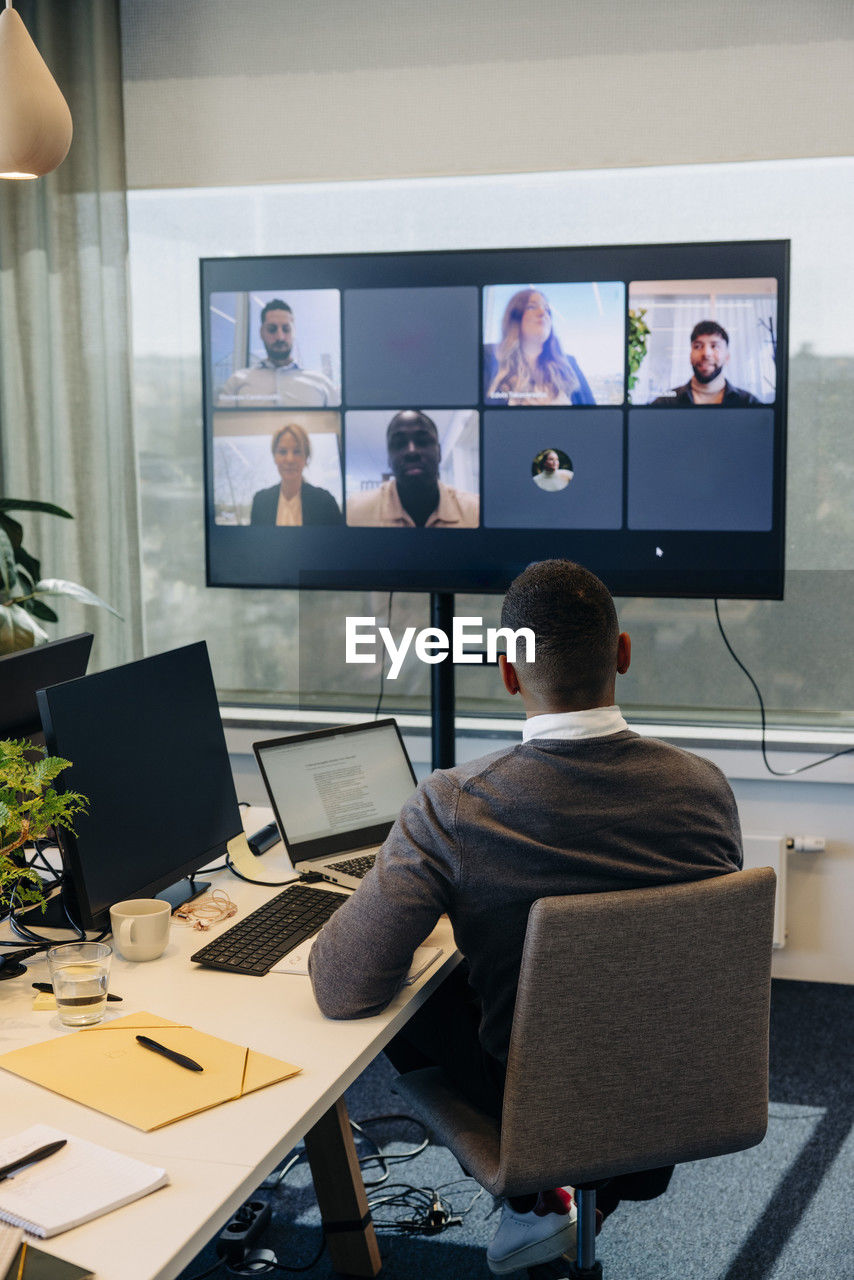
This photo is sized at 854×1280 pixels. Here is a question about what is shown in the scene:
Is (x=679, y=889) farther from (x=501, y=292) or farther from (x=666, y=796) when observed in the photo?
(x=501, y=292)

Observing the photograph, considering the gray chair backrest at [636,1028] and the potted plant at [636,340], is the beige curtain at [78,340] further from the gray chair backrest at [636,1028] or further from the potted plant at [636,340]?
the gray chair backrest at [636,1028]

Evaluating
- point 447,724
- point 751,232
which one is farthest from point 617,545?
point 751,232

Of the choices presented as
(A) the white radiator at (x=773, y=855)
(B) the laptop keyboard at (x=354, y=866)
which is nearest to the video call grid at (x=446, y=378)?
(A) the white radiator at (x=773, y=855)

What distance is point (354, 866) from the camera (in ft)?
6.92

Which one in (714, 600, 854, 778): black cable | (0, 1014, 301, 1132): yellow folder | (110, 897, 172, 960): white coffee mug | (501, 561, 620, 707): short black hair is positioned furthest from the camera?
(714, 600, 854, 778): black cable

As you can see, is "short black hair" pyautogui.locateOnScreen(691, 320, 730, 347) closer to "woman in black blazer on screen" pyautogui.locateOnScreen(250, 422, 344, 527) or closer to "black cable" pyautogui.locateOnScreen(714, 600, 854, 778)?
"black cable" pyautogui.locateOnScreen(714, 600, 854, 778)

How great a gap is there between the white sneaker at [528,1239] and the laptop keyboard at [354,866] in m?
0.59

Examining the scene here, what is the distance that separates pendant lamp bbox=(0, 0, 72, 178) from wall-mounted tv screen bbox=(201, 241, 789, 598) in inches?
45.1

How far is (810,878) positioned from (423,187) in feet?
7.31

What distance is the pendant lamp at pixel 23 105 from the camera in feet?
6.30

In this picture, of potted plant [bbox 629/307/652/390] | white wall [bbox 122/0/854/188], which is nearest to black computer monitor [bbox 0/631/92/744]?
potted plant [bbox 629/307/652/390]

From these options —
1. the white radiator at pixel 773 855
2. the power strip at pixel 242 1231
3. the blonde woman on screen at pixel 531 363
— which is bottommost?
the power strip at pixel 242 1231

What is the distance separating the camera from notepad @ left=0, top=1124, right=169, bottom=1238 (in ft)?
3.62

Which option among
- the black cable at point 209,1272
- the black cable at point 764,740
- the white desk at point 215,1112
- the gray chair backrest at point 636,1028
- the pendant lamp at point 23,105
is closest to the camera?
the white desk at point 215,1112
